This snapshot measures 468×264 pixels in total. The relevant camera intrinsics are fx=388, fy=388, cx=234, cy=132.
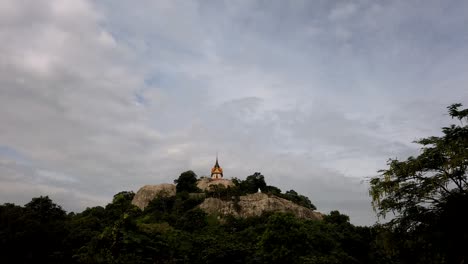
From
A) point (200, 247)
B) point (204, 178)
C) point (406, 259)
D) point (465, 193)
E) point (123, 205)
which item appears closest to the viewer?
point (465, 193)

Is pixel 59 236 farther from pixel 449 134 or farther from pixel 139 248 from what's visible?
pixel 449 134

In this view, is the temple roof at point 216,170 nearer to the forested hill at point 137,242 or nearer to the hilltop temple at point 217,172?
the hilltop temple at point 217,172

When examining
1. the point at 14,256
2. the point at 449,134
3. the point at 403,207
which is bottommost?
the point at 14,256

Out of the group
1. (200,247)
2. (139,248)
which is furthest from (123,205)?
(200,247)

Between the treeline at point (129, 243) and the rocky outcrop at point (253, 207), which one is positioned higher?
the rocky outcrop at point (253, 207)

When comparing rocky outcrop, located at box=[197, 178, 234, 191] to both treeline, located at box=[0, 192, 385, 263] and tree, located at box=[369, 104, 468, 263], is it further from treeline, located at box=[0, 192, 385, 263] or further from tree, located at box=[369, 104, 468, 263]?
tree, located at box=[369, 104, 468, 263]

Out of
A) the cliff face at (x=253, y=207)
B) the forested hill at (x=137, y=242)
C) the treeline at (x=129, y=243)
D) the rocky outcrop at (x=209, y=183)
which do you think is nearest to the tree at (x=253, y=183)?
the rocky outcrop at (x=209, y=183)

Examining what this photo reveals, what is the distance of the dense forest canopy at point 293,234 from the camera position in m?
15.4

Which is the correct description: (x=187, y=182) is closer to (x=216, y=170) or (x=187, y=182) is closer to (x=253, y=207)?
(x=216, y=170)

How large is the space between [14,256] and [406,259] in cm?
3188

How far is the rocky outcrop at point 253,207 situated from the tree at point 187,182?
73.4 ft

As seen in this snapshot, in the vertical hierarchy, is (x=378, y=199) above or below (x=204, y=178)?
below

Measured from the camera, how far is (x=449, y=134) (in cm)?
1630

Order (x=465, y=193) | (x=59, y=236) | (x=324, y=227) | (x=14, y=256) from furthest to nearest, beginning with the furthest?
1. (x=324, y=227)
2. (x=59, y=236)
3. (x=14, y=256)
4. (x=465, y=193)
